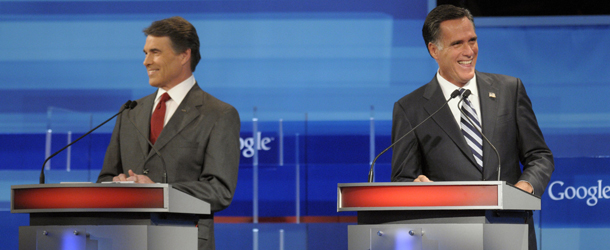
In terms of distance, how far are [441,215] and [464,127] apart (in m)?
0.76

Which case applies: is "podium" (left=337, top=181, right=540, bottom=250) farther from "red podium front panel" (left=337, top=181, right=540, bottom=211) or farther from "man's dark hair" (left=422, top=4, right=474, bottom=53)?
"man's dark hair" (left=422, top=4, right=474, bottom=53)

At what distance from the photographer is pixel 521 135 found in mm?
2848

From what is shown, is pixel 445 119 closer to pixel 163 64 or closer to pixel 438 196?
pixel 438 196

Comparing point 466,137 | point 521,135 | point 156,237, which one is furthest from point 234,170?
point 521,135

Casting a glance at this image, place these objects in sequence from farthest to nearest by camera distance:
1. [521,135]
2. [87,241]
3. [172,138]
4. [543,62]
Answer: [543,62] → [172,138] → [521,135] → [87,241]

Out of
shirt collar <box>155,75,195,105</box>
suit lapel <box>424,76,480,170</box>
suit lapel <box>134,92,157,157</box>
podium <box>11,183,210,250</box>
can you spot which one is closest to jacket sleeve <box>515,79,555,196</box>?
suit lapel <box>424,76,480,170</box>

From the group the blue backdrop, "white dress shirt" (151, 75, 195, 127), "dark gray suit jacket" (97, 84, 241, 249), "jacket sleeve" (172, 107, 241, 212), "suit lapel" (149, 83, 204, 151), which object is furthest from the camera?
the blue backdrop

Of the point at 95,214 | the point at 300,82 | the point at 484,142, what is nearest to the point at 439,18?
the point at 484,142

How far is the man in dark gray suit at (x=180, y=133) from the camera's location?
301 centimetres

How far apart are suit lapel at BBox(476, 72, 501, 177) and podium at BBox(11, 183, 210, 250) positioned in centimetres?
123

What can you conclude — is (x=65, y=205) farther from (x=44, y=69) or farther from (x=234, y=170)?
(x=44, y=69)

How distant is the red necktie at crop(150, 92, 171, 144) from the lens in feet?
10.5

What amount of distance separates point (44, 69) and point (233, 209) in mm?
1752

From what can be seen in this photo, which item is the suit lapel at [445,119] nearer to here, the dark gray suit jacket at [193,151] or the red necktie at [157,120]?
the dark gray suit jacket at [193,151]
